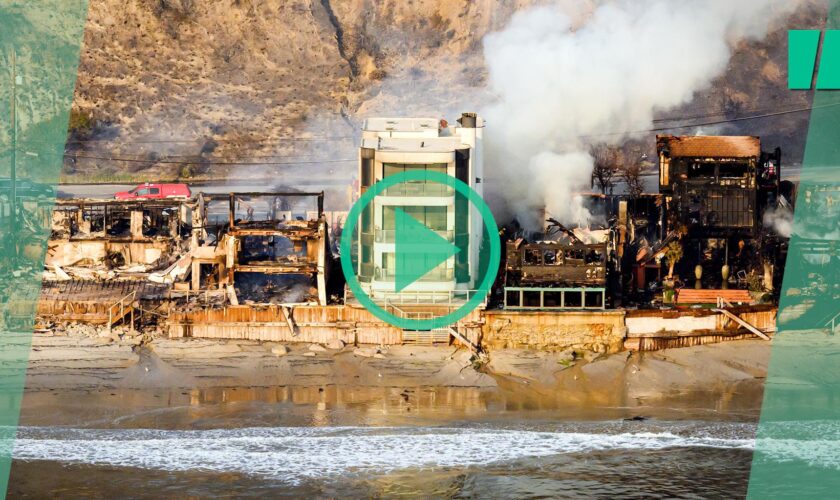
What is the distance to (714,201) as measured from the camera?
246 ft

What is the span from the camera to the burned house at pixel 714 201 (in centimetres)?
7375

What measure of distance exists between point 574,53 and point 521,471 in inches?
1479

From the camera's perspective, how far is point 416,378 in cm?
6162

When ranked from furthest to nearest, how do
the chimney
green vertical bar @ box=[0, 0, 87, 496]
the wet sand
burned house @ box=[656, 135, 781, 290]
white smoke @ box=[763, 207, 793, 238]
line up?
white smoke @ box=[763, 207, 793, 238] → burned house @ box=[656, 135, 781, 290] → the chimney → green vertical bar @ box=[0, 0, 87, 496] → the wet sand

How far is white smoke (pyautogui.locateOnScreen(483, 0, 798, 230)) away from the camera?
78.1 meters

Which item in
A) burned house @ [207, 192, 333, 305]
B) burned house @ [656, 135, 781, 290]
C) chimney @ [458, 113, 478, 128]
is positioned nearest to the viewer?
burned house @ [207, 192, 333, 305]

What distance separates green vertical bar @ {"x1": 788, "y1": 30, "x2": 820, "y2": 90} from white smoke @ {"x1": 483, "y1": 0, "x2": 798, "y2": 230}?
4523 mm

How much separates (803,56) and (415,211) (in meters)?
34.1

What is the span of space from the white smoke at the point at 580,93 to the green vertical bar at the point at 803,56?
452 centimetres

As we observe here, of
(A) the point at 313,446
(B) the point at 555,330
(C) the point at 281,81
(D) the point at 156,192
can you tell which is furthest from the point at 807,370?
(C) the point at 281,81

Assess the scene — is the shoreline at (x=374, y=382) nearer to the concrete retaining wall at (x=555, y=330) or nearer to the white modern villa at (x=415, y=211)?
the concrete retaining wall at (x=555, y=330)

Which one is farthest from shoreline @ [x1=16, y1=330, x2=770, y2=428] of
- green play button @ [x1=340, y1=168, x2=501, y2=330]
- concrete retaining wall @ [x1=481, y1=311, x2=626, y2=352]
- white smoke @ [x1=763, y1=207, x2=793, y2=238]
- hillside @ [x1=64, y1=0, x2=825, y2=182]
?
hillside @ [x1=64, y1=0, x2=825, y2=182]

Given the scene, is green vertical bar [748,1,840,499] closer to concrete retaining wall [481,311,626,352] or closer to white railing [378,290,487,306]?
concrete retaining wall [481,311,626,352]

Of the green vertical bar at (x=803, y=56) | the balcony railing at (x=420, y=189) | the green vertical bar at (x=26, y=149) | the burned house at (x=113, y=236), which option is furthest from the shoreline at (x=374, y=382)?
the green vertical bar at (x=803, y=56)
